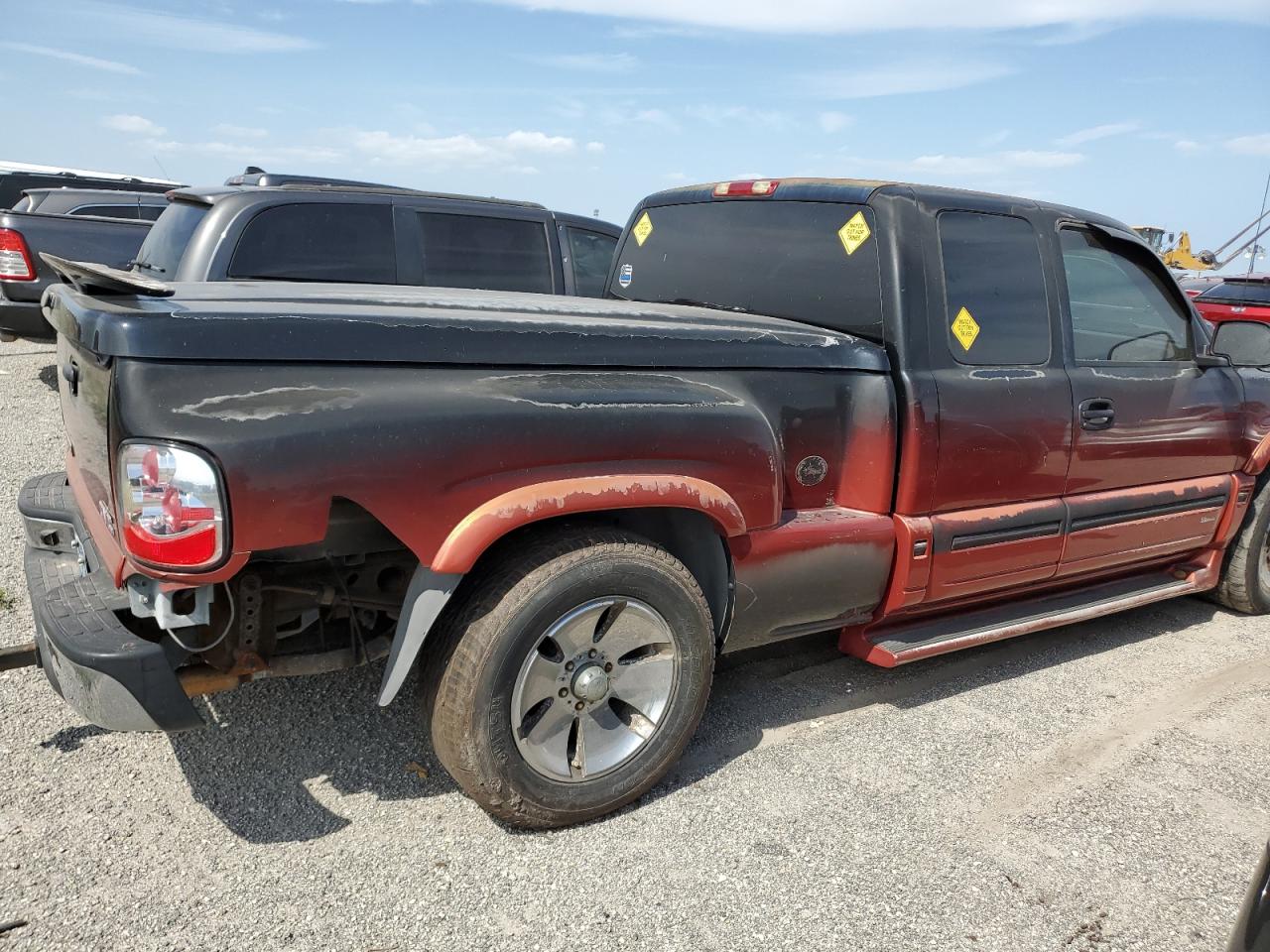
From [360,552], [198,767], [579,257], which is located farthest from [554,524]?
[579,257]

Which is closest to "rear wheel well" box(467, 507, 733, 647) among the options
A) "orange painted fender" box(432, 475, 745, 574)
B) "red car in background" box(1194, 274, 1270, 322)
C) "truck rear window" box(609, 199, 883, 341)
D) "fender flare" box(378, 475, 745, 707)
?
"orange painted fender" box(432, 475, 745, 574)

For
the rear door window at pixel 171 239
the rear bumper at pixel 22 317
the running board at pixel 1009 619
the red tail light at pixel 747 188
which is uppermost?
the red tail light at pixel 747 188

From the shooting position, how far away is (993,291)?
3.65 m

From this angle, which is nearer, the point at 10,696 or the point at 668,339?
the point at 668,339

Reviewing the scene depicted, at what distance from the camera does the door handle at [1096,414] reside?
3799mm

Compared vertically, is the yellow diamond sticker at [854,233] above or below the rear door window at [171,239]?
above

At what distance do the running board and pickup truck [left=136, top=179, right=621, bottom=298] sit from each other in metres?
3.92

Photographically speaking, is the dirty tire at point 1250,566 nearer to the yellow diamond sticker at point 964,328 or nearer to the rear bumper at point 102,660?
the yellow diamond sticker at point 964,328

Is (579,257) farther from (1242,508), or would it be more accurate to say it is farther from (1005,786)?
(1005,786)

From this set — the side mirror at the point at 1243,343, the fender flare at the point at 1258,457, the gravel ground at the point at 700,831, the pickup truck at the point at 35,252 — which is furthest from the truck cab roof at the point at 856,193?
the pickup truck at the point at 35,252

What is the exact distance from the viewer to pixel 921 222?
3.45m

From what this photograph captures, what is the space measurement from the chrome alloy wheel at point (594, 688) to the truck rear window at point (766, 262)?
1366 mm

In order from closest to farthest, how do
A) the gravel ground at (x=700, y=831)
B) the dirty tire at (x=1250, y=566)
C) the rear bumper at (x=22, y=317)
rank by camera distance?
the gravel ground at (x=700, y=831) → the dirty tire at (x=1250, y=566) → the rear bumper at (x=22, y=317)

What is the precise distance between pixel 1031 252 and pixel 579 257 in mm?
4038
